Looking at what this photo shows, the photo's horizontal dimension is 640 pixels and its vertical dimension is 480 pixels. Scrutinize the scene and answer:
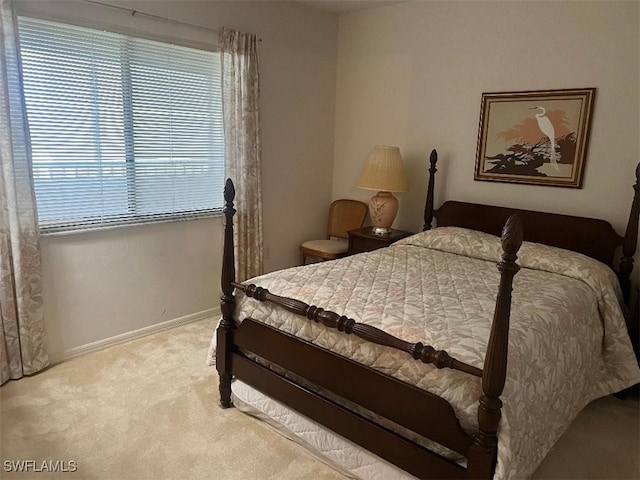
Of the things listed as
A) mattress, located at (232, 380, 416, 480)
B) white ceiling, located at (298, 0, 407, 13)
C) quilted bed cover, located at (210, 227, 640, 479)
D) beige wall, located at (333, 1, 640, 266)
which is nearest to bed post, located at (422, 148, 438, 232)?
beige wall, located at (333, 1, 640, 266)

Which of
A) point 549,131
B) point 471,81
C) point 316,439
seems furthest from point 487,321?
point 471,81

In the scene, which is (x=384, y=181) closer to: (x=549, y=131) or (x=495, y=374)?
(x=549, y=131)

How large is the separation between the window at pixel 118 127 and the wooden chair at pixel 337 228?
999 millimetres

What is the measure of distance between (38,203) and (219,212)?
1.31m

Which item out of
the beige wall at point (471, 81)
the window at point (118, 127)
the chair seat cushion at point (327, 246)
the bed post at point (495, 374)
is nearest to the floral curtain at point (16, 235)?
the window at point (118, 127)

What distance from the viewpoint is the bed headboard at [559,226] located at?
2.80 meters

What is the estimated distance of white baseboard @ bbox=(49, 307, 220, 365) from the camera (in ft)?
9.62

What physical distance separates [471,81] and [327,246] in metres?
1.82

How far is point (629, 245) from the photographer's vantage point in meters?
2.79

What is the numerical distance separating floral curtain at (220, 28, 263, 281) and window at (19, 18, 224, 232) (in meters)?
0.11

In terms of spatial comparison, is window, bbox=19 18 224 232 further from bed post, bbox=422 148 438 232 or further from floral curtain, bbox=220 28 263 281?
bed post, bbox=422 148 438 232

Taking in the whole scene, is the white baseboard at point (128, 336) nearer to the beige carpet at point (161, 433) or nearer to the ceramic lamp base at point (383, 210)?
the beige carpet at point (161, 433)

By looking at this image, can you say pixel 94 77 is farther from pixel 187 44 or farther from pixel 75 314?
pixel 75 314

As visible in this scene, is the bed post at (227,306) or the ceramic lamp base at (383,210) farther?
the ceramic lamp base at (383,210)
